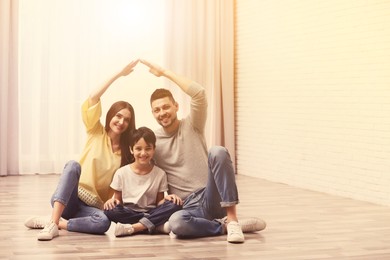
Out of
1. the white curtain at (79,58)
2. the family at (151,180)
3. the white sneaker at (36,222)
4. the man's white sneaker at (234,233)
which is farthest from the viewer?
the white curtain at (79,58)

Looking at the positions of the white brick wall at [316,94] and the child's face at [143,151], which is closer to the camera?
the child's face at [143,151]

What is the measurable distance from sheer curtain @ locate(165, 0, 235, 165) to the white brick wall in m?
0.11

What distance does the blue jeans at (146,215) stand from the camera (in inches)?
159

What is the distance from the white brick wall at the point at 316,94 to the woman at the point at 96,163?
7.06 feet

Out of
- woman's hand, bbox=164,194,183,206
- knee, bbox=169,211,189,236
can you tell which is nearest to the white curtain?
woman's hand, bbox=164,194,183,206

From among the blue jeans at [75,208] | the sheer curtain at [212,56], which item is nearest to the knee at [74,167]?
the blue jeans at [75,208]

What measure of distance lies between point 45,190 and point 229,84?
2.46 m

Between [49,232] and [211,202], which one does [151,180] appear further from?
[49,232]

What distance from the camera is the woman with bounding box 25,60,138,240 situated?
4.12m

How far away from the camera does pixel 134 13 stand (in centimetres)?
773

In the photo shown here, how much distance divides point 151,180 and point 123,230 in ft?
0.99

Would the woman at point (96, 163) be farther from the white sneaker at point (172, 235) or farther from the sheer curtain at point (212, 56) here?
the sheer curtain at point (212, 56)

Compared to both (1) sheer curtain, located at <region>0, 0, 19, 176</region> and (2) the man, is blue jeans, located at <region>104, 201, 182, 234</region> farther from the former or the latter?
(1) sheer curtain, located at <region>0, 0, 19, 176</region>

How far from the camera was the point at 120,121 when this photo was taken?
13.6ft
